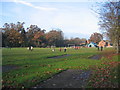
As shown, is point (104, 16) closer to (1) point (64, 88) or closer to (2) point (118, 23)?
(2) point (118, 23)

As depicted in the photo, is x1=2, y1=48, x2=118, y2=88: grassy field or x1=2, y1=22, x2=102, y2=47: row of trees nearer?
x1=2, y1=48, x2=118, y2=88: grassy field

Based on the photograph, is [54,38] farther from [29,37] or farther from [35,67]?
[35,67]

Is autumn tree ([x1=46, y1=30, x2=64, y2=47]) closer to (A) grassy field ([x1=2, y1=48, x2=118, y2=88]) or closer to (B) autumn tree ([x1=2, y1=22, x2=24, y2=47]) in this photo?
(B) autumn tree ([x1=2, y1=22, x2=24, y2=47])

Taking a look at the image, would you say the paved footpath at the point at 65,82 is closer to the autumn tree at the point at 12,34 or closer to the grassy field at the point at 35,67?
the grassy field at the point at 35,67

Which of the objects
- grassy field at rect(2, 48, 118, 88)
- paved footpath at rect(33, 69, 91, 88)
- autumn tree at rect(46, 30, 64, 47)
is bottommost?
grassy field at rect(2, 48, 118, 88)

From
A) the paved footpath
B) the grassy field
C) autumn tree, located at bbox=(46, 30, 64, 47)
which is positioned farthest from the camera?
autumn tree, located at bbox=(46, 30, 64, 47)

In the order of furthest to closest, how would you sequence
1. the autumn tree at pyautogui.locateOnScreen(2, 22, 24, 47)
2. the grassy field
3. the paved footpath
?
the autumn tree at pyautogui.locateOnScreen(2, 22, 24, 47)
the grassy field
the paved footpath

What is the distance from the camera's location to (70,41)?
5138 inches

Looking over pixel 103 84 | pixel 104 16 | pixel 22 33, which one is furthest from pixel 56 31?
pixel 103 84

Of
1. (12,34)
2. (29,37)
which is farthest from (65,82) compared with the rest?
(29,37)

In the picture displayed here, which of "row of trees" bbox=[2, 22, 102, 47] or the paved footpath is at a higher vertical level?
"row of trees" bbox=[2, 22, 102, 47]

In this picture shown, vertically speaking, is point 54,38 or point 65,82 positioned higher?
point 54,38

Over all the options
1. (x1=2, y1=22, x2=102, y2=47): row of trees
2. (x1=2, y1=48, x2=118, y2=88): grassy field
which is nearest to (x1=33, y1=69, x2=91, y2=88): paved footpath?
(x1=2, y1=48, x2=118, y2=88): grassy field

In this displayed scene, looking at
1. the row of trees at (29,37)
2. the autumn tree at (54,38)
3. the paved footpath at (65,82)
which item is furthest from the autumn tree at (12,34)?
the paved footpath at (65,82)
